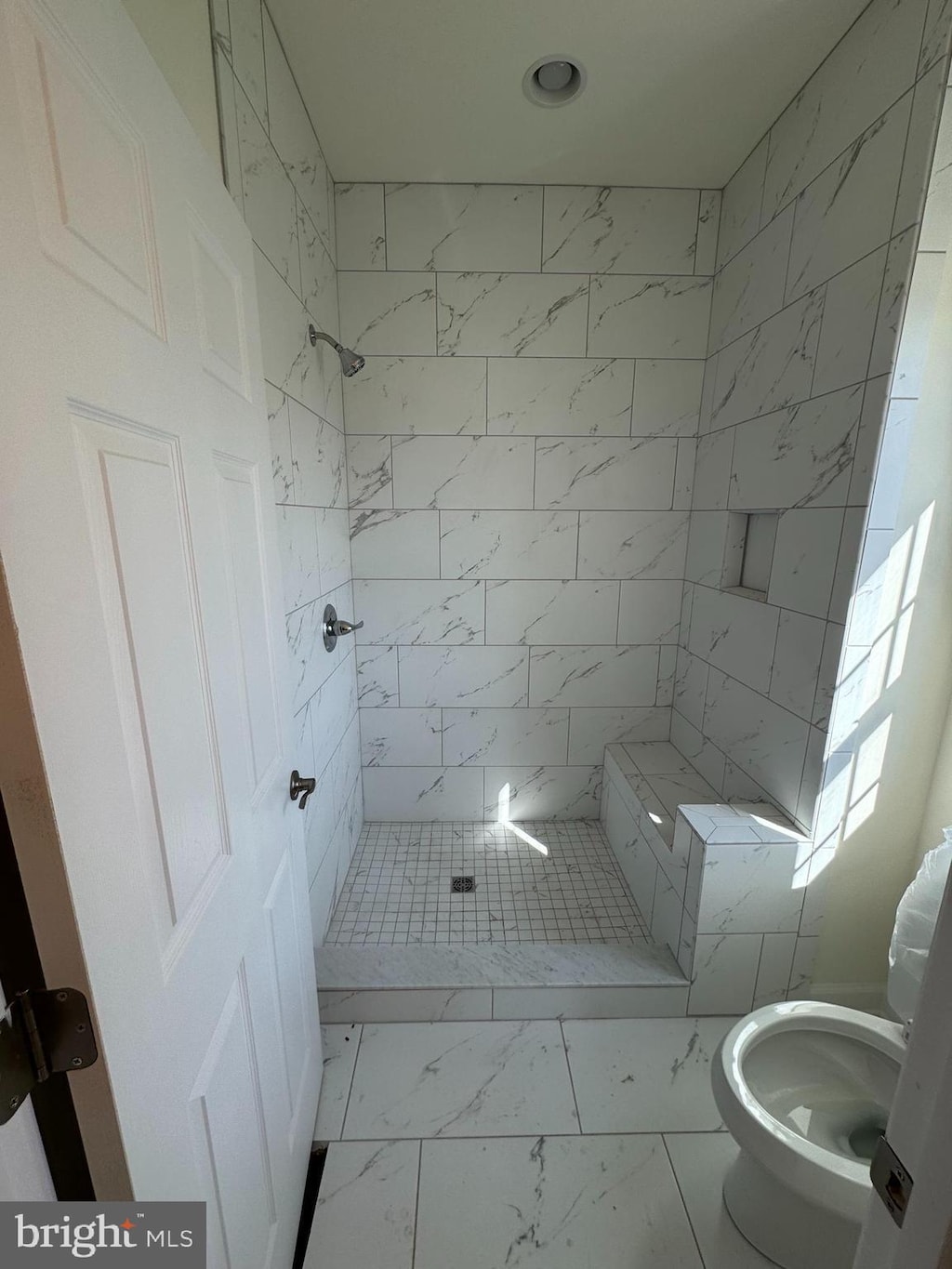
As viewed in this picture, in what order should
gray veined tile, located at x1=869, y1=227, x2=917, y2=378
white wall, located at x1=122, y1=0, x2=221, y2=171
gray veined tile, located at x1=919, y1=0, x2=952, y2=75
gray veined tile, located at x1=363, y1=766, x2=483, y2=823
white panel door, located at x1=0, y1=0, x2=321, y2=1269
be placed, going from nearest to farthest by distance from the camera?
white panel door, located at x1=0, y1=0, x2=321, y2=1269 → white wall, located at x1=122, y1=0, x2=221, y2=171 → gray veined tile, located at x1=919, y1=0, x2=952, y2=75 → gray veined tile, located at x1=869, y1=227, x2=917, y2=378 → gray veined tile, located at x1=363, y1=766, x2=483, y2=823

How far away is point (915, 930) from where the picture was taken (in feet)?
3.76

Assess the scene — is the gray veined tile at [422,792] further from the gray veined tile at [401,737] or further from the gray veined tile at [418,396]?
the gray veined tile at [418,396]

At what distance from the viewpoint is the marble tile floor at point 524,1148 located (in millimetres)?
1069

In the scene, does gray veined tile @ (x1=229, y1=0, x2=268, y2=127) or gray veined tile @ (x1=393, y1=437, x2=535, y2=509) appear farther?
gray veined tile @ (x1=393, y1=437, x2=535, y2=509)

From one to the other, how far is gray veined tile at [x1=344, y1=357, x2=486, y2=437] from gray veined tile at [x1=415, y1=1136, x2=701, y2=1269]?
2216 mm

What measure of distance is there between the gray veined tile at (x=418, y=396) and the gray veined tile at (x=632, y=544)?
2.05 ft

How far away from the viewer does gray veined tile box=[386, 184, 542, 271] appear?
184 cm

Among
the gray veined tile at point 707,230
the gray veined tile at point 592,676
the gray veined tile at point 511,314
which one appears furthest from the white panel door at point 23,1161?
the gray veined tile at point 707,230

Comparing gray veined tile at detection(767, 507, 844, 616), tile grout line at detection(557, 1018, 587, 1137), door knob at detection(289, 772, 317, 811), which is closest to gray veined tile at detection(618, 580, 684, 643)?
gray veined tile at detection(767, 507, 844, 616)

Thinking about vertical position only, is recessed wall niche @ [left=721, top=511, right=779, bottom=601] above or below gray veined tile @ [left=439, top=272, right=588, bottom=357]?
below

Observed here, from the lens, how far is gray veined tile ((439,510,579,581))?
6.91 feet

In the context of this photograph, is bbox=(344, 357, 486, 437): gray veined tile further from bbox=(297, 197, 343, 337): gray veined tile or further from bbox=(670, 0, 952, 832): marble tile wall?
bbox=(670, 0, 952, 832): marble tile wall

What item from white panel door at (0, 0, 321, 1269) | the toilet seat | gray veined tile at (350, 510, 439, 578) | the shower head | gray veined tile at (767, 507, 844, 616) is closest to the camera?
white panel door at (0, 0, 321, 1269)

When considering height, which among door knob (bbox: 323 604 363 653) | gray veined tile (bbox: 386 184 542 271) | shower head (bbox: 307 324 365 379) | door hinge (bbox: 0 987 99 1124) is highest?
gray veined tile (bbox: 386 184 542 271)
